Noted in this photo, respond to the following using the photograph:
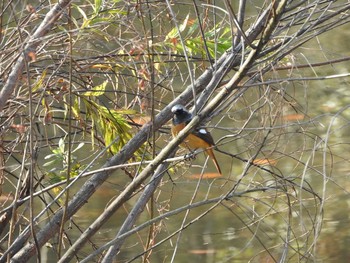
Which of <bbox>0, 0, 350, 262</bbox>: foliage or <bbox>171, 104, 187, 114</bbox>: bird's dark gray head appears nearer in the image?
<bbox>0, 0, 350, 262</bbox>: foliage

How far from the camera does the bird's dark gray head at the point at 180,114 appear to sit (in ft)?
10.5

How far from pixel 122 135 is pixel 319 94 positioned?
469 cm

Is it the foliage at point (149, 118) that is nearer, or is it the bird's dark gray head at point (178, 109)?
the foliage at point (149, 118)

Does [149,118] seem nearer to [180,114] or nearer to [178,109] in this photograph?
[180,114]

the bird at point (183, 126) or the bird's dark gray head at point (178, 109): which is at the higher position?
the bird's dark gray head at point (178, 109)

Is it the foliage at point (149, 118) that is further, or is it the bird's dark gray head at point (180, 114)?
the bird's dark gray head at point (180, 114)

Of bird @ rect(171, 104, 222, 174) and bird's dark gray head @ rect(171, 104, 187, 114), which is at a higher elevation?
bird's dark gray head @ rect(171, 104, 187, 114)

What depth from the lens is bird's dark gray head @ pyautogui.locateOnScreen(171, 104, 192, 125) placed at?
321 cm

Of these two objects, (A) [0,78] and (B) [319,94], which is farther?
(B) [319,94]

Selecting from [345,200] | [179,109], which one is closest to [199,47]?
[179,109]

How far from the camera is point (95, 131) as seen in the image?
353cm

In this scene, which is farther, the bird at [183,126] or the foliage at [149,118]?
the bird at [183,126]

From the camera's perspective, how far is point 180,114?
3.49 metres

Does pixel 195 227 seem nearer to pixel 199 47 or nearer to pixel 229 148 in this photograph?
pixel 229 148
